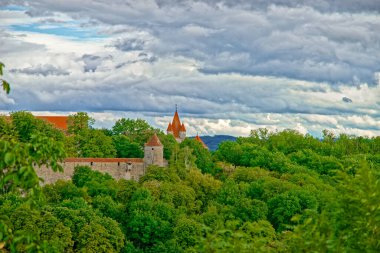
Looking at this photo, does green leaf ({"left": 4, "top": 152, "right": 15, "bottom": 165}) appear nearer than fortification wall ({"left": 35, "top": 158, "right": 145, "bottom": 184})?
Yes

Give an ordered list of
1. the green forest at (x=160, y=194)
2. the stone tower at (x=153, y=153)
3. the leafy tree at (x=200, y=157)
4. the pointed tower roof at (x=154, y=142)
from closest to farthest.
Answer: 1. the green forest at (x=160, y=194)
2. the stone tower at (x=153, y=153)
3. the pointed tower roof at (x=154, y=142)
4. the leafy tree at (x=200, y=157)

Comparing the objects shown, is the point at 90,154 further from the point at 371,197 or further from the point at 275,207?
the point at 371,197

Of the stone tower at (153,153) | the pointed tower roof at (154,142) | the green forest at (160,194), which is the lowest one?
the green forest at (160,194)

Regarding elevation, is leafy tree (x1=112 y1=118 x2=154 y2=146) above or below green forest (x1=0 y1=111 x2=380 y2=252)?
above

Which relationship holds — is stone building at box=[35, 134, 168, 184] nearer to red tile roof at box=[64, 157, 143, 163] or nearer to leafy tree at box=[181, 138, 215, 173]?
red tile roof at box=[64, 157, 143, 163]

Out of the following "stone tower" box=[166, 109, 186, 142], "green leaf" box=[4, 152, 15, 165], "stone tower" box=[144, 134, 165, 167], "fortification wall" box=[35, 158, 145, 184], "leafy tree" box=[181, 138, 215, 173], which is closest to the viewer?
"green leaf" box=[4, 152, 15, 165]

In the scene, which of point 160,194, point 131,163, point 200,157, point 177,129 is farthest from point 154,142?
point 177,129

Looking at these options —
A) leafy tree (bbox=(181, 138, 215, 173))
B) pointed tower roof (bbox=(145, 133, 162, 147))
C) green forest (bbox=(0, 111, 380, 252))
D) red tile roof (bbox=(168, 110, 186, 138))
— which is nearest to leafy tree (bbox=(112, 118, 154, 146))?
green forest (bbox=(0, 111, 380, 252))

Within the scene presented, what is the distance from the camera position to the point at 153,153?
67375 millimetres

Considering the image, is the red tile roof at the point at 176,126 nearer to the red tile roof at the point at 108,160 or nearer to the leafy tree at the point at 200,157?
the leafy tree at the point at 200,157

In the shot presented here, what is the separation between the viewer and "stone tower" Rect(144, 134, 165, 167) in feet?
221

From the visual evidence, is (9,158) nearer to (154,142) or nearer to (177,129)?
(154,142)

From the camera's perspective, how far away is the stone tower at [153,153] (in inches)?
2650

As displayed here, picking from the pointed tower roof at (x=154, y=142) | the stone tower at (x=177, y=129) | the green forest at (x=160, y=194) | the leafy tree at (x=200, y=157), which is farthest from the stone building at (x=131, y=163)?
the stone tower at (x=177, y=129)
